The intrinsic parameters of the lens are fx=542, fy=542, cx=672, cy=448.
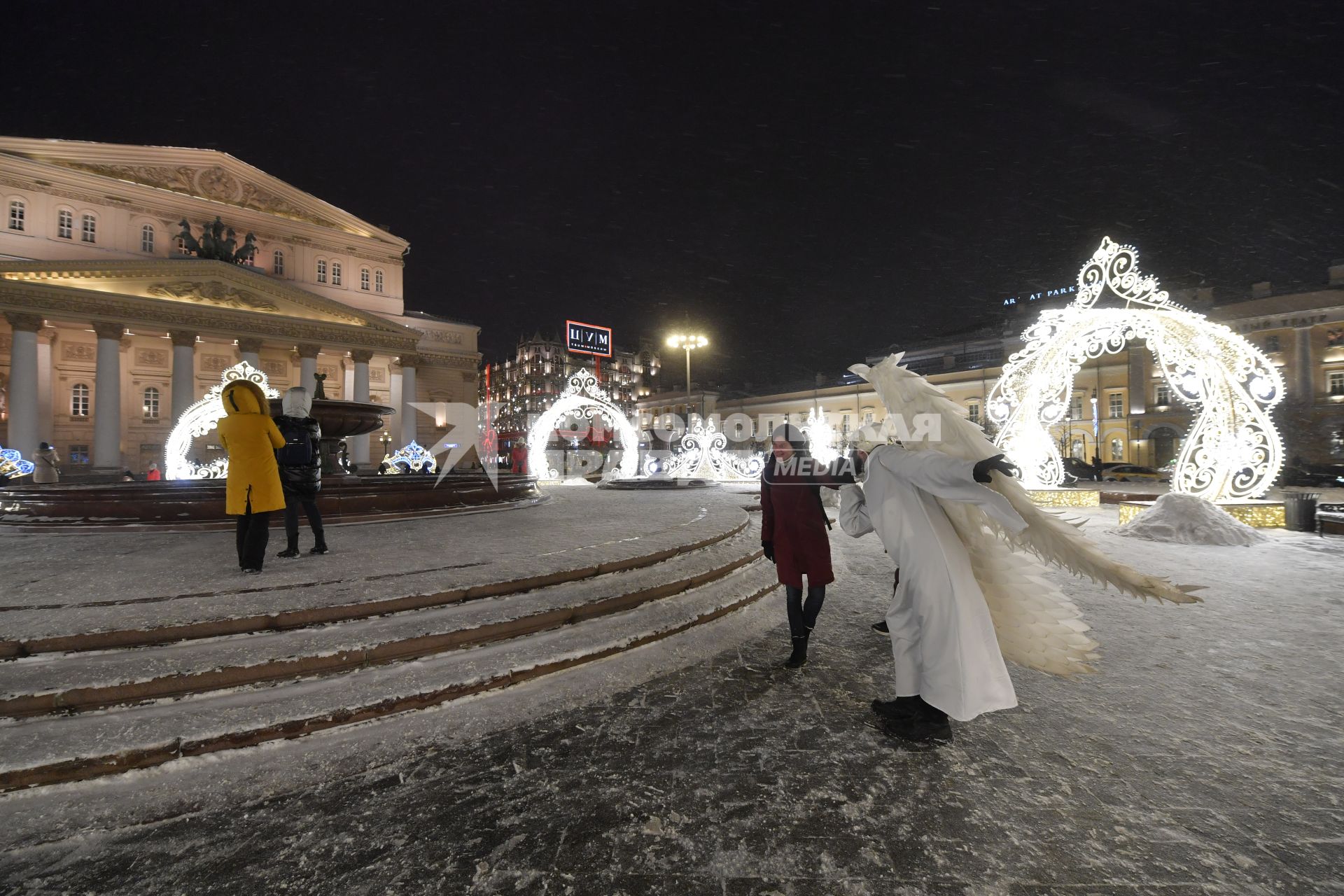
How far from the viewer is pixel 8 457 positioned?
51.5 feet

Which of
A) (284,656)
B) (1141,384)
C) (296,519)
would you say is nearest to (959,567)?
(284,656)

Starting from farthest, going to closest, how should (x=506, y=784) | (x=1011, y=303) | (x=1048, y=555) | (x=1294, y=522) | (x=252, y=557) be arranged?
(x=1011, y=303) < (x=1294, y=522) < (x=252, y=557) < (x=1048, y=555) < (x=506, y=784)

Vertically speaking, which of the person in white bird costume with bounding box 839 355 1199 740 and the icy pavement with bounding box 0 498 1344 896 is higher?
the person in white bird costume with bounding box 839 355 1199 740

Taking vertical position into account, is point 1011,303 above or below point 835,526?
above

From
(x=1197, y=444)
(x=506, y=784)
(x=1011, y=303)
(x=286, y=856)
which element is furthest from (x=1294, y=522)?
(x=1011, y=303)

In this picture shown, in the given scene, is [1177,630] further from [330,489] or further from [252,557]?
[330,489]

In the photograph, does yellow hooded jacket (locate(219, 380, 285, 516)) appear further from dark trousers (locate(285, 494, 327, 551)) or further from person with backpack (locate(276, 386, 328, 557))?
dark trousers (locate(285, 494, 327, 551))

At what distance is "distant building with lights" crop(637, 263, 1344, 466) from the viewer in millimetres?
32125

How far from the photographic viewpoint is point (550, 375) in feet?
314

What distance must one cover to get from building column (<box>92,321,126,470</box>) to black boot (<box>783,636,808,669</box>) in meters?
32.6

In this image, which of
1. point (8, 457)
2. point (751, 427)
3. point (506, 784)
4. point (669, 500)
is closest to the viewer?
point (506, 784)

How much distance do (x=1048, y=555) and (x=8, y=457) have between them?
24.8 metres

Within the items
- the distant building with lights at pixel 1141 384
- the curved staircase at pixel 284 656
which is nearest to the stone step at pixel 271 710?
the curved staircase at pixel 284 656

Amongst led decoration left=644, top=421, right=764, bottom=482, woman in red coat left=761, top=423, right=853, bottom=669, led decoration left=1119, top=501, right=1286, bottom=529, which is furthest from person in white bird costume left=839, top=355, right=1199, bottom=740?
led decoration left=644, top=421, right=764, bottom=482
